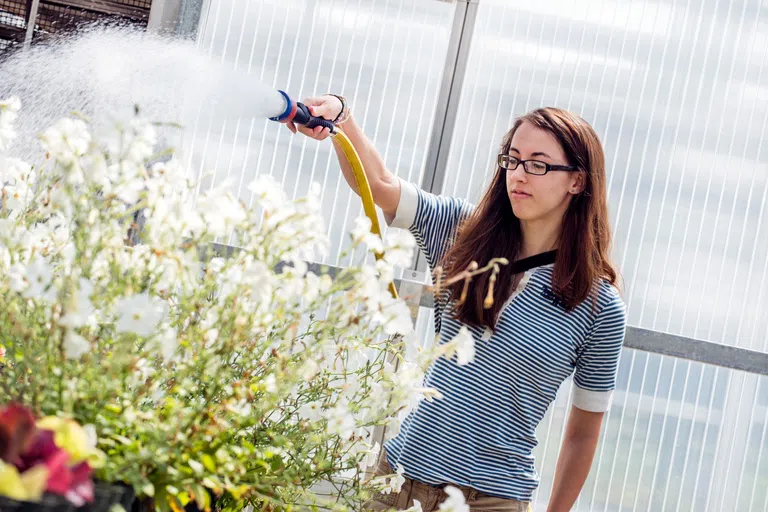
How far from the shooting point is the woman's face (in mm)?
1795

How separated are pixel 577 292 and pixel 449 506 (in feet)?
3.47

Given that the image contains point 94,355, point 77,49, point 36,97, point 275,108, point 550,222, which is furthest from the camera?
point 77,49

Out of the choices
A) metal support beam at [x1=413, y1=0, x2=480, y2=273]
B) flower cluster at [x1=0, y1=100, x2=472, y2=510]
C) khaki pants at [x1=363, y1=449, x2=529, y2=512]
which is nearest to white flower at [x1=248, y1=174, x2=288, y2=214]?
flower cluster at [x1=0, y1=100, x2=472, y2=510]

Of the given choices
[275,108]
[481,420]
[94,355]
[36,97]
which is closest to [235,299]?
[94,355]

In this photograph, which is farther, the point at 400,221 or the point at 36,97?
the point at 36,97

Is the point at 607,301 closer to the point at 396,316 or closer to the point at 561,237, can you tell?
the point at 561,237

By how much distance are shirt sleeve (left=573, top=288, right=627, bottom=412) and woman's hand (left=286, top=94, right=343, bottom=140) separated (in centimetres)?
71

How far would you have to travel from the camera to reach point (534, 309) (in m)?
1.75

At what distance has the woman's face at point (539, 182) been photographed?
1795 millimetres

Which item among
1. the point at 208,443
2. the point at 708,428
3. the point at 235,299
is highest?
the point at 235,299

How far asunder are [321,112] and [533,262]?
0.56 m

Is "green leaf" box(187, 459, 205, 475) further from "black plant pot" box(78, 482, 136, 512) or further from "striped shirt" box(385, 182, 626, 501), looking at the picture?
"striped shirt" box(385, 182, 626, 501)

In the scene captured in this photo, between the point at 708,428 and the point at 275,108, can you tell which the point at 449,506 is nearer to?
the point at 275,108

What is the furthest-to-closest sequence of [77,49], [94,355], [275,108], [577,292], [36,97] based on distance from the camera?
[77,49] < [36,97] < [577,292] < [275,108] < [94,355]
